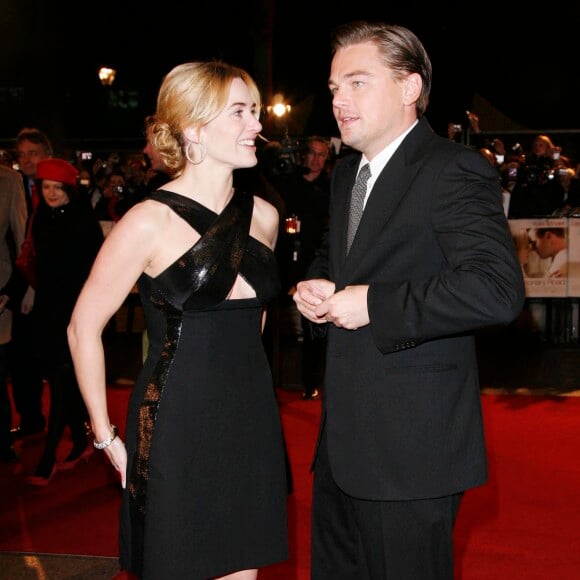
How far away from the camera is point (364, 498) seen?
258 centimetres

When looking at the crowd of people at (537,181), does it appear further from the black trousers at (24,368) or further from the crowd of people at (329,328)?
the crowd of people at (329,328)

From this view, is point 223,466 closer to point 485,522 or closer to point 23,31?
point 485,522

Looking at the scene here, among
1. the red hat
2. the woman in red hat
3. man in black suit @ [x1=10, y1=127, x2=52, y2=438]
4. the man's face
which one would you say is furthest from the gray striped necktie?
the man's face

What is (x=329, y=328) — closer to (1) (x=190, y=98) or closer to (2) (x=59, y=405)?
(1) (x=190, y=98)

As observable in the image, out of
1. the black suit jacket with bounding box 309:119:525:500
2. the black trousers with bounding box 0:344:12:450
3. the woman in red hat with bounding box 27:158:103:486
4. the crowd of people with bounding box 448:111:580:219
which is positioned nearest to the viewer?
the black suit jacket with bounding box 309:119:525:500

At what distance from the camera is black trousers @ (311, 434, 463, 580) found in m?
2.52

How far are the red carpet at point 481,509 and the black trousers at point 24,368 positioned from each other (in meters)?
0.42

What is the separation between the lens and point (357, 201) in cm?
271

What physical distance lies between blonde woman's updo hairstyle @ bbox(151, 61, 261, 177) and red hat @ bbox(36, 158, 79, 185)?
109 inches

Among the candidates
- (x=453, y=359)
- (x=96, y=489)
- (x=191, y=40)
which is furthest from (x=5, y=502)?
(x=191, y=40)

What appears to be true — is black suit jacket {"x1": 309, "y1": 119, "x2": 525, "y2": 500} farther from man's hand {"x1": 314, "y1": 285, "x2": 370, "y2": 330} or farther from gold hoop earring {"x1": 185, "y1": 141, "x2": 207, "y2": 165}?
gold hoop earring {"x1": 185, "y1": 141, "x2": 207, "y2": 165}

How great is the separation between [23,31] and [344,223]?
24.8 m

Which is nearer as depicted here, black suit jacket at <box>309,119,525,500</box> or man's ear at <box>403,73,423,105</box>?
black suit jacket at <box>309,119,525,500</box>

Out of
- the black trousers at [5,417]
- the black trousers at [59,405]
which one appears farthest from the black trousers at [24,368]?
the black trousers at [59,405]
